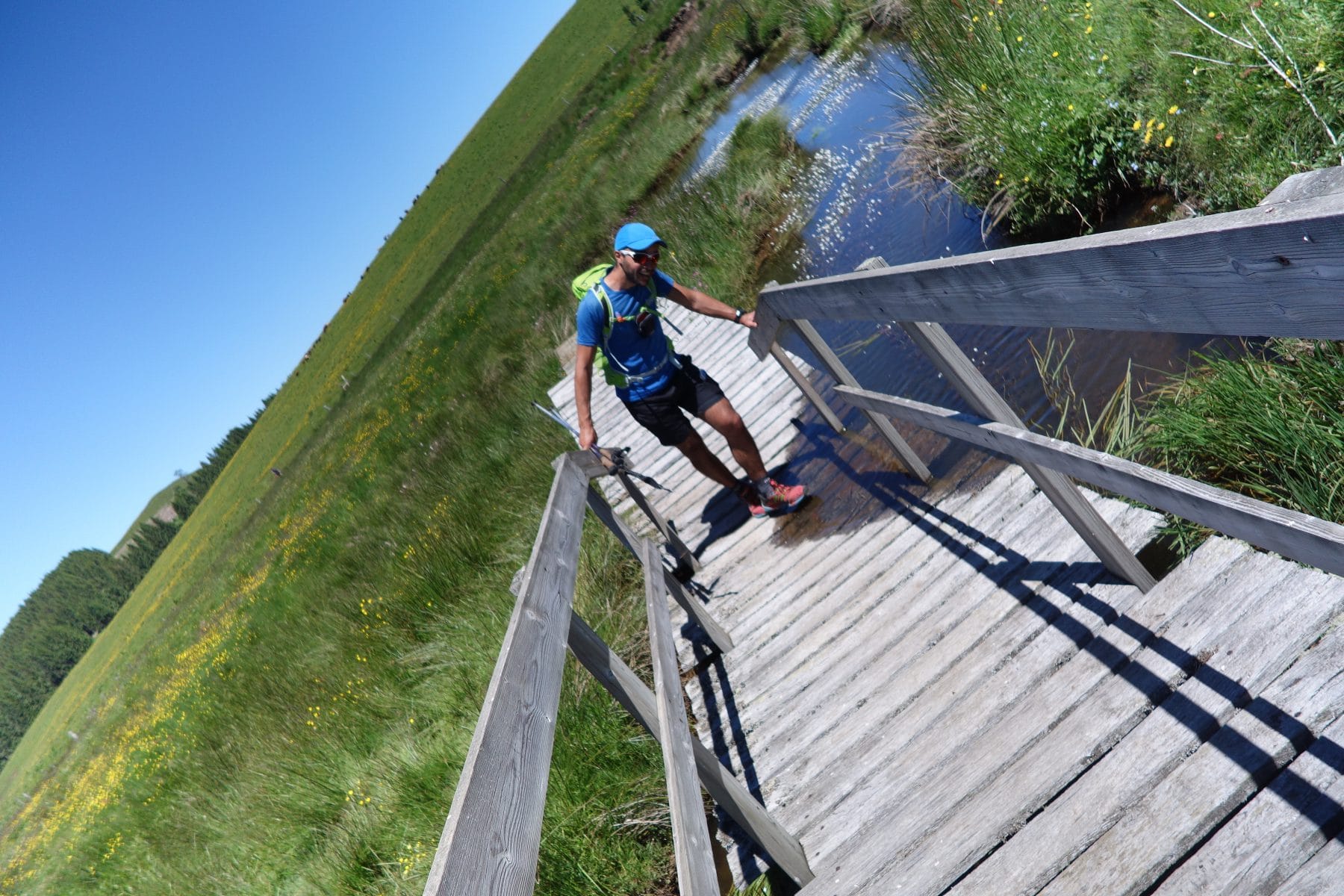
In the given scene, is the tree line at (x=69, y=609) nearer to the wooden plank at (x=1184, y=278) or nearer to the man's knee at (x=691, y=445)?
the man's knee at (x=691, y=445)

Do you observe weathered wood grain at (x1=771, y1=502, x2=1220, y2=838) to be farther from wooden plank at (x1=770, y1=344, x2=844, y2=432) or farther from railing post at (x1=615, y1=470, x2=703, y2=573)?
wooden plank at (x1=770, y1=344, x2=844, y2=432)

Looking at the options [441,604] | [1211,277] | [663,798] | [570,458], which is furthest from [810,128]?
[1211,277]

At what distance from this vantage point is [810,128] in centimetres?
1429

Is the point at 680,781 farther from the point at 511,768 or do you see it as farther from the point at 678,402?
the point at 678,402

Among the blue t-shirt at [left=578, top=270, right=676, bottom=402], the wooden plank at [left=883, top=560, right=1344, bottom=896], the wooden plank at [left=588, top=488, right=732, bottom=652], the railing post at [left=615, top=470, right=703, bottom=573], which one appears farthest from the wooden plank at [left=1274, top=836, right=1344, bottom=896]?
the blue t-shirt at [left=578, top=270, right=676, bottom=402]

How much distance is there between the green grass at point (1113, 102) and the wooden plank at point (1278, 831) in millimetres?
3361

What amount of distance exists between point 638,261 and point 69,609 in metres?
167

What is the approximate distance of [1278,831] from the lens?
7.17 ft

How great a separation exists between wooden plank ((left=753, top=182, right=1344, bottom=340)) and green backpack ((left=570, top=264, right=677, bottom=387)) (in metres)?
3.00

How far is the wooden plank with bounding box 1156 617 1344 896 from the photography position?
213cm

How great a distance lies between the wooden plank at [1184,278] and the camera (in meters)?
1.17

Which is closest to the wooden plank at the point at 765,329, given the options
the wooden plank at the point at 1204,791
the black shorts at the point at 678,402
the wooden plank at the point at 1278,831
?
the black shorts at the point at 678,402

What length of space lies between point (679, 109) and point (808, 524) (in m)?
20.0

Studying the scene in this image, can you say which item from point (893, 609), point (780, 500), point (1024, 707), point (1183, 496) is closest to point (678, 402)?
point (780, 500)
